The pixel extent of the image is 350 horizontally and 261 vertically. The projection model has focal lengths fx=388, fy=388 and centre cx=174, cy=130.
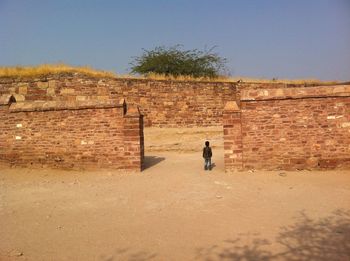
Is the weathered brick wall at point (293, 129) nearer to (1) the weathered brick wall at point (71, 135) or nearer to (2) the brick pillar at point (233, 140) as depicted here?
(2) the brick pillar at point (233, 140)

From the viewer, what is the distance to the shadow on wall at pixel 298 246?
4617 mm

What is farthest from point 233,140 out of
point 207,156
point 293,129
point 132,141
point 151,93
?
point 151,93

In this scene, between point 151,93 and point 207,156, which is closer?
point 207,156

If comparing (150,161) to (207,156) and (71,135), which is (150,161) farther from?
(71,135)

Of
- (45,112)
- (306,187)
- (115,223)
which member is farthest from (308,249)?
(45,112)

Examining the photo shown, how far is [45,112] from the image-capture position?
1091 cm

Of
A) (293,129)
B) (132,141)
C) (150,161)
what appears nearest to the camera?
(293,129)

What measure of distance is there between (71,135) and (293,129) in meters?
5.92

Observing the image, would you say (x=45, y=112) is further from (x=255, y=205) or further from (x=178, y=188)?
(x=255, y=205)

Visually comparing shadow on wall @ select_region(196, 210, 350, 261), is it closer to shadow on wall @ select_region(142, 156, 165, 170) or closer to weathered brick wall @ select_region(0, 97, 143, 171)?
weathered brick wall @ select_region(0, 97, 143, 171)

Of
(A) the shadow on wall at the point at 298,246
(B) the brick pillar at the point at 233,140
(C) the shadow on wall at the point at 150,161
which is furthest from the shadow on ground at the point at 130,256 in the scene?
(C) the shadow on wall at the point at 150,161

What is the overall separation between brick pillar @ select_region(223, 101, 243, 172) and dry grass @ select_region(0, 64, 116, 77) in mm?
10400

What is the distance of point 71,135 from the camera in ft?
35.1

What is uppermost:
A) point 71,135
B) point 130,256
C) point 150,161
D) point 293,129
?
point 293,129
